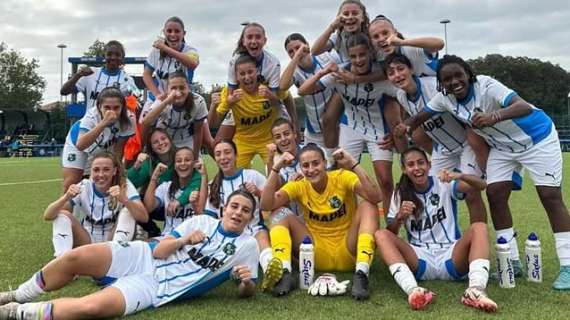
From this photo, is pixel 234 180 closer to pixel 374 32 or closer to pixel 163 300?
pixel 163 300

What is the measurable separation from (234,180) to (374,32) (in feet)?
6.01

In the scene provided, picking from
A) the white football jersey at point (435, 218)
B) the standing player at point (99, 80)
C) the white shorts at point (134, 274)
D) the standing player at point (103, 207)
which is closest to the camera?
the white shorts at point (134, 274)

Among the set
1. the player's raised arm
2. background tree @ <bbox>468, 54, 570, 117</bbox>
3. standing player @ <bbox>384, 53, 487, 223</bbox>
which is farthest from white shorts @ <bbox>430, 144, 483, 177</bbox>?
background tree @ <bbox>468, 54, 570, 117</bbox>

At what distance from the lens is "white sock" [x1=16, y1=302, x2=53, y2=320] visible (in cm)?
285

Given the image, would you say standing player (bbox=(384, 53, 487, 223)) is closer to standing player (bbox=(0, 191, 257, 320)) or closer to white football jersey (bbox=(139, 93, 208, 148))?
standing player (bbox=(0, 191, 257, 320))

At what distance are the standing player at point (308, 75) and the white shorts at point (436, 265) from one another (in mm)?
2059

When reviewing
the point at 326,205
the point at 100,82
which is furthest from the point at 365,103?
the point at 100,82

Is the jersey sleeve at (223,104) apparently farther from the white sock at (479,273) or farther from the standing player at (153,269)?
the white sock at (479,273)

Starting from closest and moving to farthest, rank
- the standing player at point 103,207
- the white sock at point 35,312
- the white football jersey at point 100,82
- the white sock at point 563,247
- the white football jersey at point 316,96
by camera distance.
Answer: the white sock at point 35,312, the white sock at point 563,247, the standing player at point 103,207, the white football jersey at point 316,96, the white football jersey at point 100,82

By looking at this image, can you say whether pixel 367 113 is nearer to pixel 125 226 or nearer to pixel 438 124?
pixel 438 124

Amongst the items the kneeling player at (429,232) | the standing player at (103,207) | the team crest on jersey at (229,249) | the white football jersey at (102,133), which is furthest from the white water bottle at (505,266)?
the white football jersey at (102,133)

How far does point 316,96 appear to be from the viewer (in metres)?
6.03

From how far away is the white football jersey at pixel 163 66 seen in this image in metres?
5.94

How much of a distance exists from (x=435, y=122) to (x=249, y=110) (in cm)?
200
